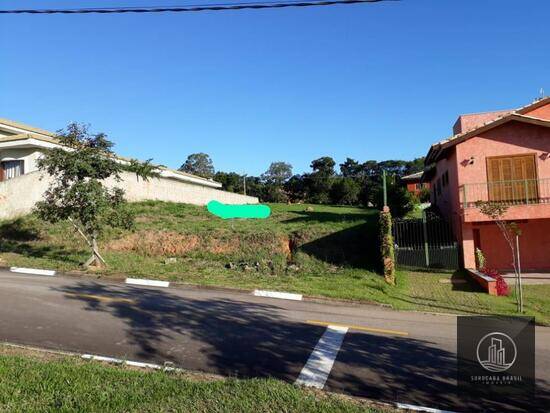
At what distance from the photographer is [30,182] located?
21531 millimetres

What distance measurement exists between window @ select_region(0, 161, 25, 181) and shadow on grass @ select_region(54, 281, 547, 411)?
18.3 m

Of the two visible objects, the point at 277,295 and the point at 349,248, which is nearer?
the point at 277,295

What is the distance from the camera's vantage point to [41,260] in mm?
15344

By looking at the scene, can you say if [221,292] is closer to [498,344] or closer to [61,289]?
[61,289]

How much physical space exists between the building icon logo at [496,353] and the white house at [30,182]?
13.7 metres

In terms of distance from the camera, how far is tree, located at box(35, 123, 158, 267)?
1437cm

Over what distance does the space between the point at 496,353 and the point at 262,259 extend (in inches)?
419

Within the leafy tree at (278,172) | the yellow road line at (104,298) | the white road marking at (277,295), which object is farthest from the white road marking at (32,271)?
the leafy tree at (278,172)

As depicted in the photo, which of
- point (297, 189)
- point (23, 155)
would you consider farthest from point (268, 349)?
point (297, 189)

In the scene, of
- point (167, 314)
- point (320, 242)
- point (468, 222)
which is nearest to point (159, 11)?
point (167, 314)

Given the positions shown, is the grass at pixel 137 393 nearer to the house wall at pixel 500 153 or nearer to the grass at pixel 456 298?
the grass at pixel 456 298

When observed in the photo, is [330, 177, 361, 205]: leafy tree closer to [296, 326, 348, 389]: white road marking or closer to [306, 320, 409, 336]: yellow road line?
[306, 320, 409, 336]: yellow road line

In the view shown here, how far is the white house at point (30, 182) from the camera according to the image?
2153 centimetres

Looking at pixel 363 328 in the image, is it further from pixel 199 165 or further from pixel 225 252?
pixel 199 165
